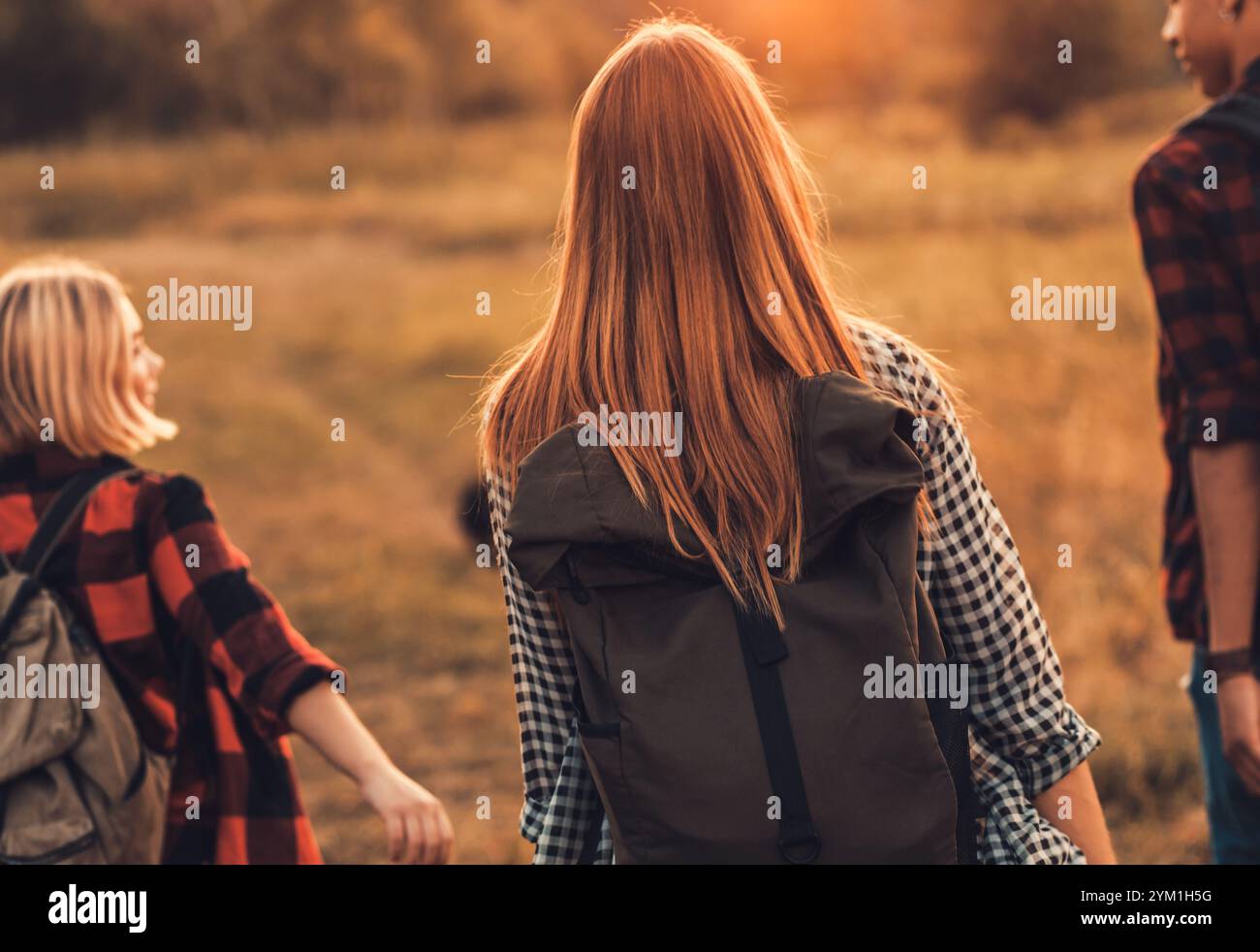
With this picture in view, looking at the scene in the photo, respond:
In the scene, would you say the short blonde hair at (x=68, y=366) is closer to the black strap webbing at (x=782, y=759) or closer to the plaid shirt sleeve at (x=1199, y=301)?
the black strap webbing at (x=782, y=759)

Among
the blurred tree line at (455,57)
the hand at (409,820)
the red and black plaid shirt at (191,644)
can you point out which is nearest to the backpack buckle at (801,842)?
the hand at (409,820)

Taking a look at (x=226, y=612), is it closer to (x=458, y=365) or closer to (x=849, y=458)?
(x=849, y=458)

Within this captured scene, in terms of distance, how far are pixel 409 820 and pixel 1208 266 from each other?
5.10 feet

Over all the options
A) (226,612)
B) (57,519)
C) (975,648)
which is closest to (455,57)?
(57,519)

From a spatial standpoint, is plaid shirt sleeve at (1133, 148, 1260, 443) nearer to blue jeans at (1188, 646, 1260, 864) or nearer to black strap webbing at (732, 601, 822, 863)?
blue jeans at (1188, 646, 1260, 864)

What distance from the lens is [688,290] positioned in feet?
5.59

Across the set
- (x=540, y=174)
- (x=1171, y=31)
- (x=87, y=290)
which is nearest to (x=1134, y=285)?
(x=1171, y=31)

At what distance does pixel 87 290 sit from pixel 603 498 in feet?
4.64

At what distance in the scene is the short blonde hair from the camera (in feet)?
8.01

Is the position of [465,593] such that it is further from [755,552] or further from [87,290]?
[755,552]

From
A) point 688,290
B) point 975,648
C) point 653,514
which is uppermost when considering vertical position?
point 688,290

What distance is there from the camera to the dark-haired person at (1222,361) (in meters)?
2.22

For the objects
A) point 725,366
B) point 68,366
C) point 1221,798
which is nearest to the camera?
point 725,366

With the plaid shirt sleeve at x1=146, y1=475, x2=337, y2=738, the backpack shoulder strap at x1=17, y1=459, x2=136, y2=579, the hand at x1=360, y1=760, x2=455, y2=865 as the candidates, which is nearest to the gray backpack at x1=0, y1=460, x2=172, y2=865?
the backpack shoulder strap at x1=17, y1=459, x2=136, y2=579
